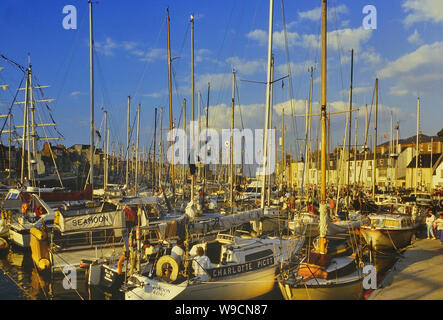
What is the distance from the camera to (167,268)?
1188 centimetres

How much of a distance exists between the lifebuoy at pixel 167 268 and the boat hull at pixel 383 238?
14.2m

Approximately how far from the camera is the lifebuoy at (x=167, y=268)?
11.5 metres

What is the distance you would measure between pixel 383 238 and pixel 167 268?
49.7 ft

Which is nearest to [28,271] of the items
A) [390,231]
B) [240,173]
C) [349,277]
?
[349,277]

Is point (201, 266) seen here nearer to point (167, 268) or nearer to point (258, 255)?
point (167, 268)

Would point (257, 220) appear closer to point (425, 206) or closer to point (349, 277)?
point (349, 277)

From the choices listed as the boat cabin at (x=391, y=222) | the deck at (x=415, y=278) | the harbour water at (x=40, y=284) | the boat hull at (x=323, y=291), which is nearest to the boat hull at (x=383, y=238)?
the boat cabin at (x=391, y=222)

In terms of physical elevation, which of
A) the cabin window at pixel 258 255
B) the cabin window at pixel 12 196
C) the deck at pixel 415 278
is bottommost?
the deck at pixel 415 278

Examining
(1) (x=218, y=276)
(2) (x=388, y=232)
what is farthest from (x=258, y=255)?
(2) (x=388, y=232)

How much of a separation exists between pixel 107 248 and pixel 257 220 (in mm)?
9359

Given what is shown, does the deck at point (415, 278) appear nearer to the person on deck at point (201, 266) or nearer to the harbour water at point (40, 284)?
the harbour water at point (40, 284)

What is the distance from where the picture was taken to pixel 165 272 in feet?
39.1

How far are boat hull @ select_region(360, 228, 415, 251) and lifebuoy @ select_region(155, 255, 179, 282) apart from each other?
14.2 m

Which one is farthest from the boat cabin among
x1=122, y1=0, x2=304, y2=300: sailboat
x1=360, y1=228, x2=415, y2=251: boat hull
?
x1=122, y1=0, x2=304, y2=300: sailboat
